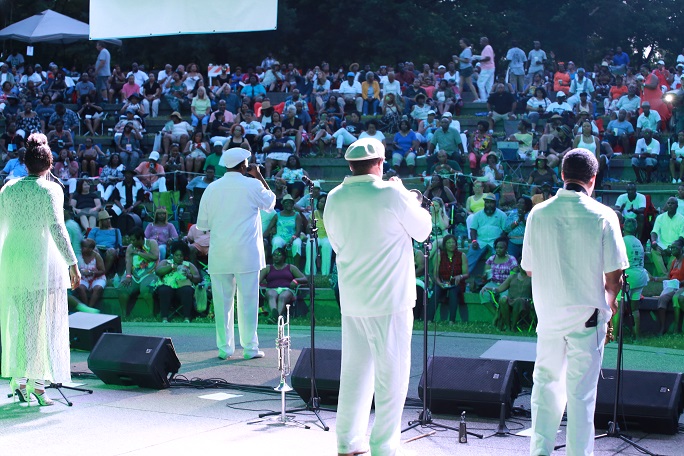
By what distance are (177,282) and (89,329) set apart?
3396 mm

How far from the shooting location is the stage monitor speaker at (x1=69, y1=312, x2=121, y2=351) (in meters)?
9.39

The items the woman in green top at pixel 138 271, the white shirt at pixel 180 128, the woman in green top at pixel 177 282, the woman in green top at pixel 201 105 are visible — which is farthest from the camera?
the woman in green top at pixel 201 105

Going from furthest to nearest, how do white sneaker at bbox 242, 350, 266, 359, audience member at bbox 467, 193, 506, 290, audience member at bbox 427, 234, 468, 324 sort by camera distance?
audience member at bbox 467, 193, 506, 290 → audience member at bbox 427, 234, 468, 324 → white sneaker at bbox 242, 350, 266, 359

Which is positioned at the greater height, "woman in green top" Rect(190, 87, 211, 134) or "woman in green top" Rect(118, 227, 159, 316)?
"woman in green top" Rect(190, 87, 211, 134)

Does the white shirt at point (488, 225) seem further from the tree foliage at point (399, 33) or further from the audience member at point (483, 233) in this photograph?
the tree foliage at point (399, 33)

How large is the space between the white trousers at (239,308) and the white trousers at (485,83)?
14120mm

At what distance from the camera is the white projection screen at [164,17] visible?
25.8 feet

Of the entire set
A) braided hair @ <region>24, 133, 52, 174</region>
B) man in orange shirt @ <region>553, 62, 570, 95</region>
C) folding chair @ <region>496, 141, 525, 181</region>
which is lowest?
braided hair @ <region>24, 133, 52, 174</region>

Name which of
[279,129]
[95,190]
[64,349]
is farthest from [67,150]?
[64,349]

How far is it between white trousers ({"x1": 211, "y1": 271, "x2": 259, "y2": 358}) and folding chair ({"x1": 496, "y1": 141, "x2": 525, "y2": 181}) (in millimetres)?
8725

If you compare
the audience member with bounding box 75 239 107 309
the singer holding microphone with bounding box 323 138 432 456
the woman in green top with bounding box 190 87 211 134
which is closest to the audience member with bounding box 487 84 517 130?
the woman in green top with bounding box 190 87 211 134

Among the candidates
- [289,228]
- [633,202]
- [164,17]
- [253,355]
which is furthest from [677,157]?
[164,17]

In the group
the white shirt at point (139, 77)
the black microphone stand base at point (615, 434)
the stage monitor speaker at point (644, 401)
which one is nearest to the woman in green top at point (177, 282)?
the stage monitor speaker at point (644, 401)

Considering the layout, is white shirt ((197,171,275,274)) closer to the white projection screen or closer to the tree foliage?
the white projection screen
